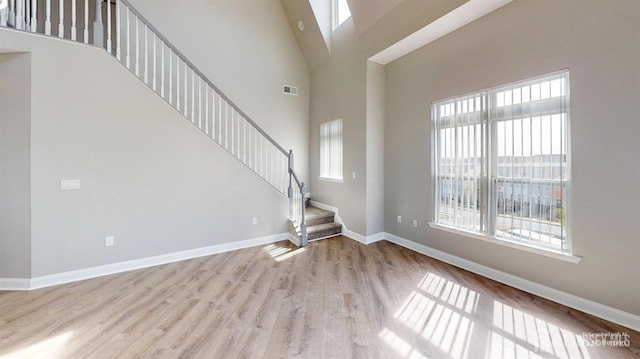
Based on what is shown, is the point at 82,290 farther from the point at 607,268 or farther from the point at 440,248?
the point at 607,268

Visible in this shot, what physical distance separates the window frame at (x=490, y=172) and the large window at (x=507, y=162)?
0.03 feet

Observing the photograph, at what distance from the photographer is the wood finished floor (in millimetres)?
2004

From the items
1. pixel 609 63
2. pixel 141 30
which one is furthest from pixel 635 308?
pixel 141 30

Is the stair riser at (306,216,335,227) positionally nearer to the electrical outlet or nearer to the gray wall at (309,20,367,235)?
the gray wall at (309,20,367,235)

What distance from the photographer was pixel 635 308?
2.24 metres

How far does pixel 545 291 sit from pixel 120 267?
5234mm

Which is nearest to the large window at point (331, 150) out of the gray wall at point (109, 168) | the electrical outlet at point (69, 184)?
the gray wall at point (109, 168)

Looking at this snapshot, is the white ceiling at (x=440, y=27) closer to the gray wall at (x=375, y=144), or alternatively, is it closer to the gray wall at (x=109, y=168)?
the gray wall at (x=375, y=144)

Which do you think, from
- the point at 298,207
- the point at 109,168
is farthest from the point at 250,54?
the point at 109,168

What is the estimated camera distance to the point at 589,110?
2455 millimetres

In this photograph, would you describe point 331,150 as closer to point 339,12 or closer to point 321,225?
point 321,225

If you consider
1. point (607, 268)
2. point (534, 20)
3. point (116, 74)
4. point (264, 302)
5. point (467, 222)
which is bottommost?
point (264, 302)

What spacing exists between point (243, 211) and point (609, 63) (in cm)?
478

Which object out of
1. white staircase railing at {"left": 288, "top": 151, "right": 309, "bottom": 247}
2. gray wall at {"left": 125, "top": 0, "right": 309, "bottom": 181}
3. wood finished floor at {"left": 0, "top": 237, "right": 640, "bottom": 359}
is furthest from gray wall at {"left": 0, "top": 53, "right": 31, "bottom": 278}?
white staircase railing at {"left": 288, "top": 151, "right": 309, "bottom": 247}
